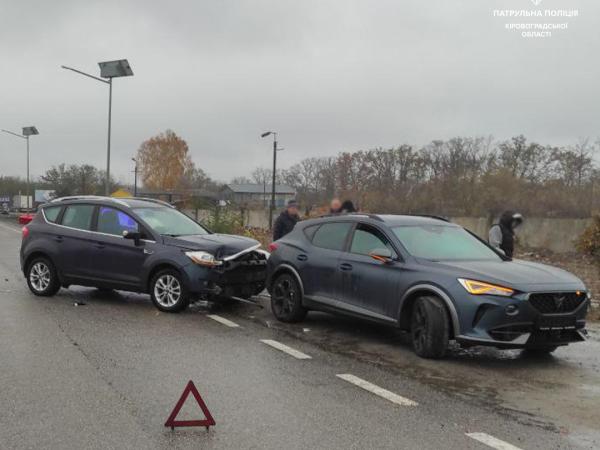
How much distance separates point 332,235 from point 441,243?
1498 mm

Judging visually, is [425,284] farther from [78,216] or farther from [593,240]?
[593,240]

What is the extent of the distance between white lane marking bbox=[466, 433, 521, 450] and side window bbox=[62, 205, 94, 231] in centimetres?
761

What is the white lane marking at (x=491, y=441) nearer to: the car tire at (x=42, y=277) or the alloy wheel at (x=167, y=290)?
the alloy wheel at (x=167, y=290)

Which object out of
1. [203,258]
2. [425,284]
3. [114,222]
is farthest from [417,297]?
[114,222]

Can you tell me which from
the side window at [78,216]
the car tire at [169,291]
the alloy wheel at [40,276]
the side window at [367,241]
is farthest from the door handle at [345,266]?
the alloy wheel at [40,276]

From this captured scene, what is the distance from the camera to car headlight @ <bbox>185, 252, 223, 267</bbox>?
9.36m

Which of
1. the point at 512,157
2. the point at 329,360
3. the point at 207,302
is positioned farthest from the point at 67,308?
the point at 512,157

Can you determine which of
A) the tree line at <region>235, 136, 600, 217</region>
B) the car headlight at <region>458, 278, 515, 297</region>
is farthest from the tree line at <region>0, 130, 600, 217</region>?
the car headlight at <region>458, 278, 515, 297</region>

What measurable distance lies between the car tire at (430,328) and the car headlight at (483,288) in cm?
34

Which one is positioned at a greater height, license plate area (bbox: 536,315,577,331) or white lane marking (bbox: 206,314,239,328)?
license plate area (bbox: 536,315,577,331)

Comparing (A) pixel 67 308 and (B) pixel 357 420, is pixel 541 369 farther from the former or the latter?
(A) pixel 67 308

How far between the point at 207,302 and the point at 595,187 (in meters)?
28.6

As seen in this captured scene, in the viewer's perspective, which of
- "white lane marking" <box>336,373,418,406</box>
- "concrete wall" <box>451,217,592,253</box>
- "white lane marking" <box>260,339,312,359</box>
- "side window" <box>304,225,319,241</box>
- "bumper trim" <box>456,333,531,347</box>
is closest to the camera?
"white lane marking" <box>336,373,418,406</box>

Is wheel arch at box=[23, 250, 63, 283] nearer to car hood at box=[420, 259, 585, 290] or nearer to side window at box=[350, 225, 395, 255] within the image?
side window at box=[350, 225, 395, 255]
